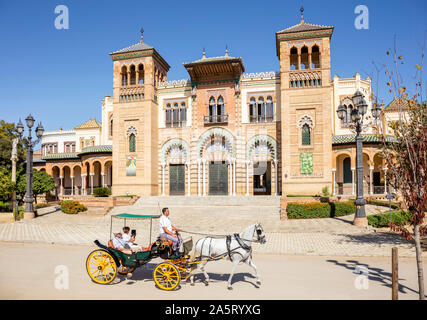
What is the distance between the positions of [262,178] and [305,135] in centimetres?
868

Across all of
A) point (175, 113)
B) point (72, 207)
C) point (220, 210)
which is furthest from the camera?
point (175, 113)

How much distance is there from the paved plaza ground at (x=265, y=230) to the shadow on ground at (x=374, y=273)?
1.19 m

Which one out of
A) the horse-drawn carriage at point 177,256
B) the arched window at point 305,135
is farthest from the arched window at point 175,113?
the horse-drawn carriage at point 177,256

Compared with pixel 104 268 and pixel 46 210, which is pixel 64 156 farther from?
pixel 104 268

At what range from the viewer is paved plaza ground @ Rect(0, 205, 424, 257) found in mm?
11469

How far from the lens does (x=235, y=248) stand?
710cm

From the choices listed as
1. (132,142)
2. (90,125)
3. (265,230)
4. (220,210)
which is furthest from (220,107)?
(90,125)

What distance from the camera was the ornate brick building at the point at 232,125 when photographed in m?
25.7

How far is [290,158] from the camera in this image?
25.7 m

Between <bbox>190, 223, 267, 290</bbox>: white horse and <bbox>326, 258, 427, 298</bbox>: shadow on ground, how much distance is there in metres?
2.92

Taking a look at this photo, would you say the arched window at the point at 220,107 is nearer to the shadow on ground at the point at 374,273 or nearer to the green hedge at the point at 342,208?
the green hedge at the point at 342,208
